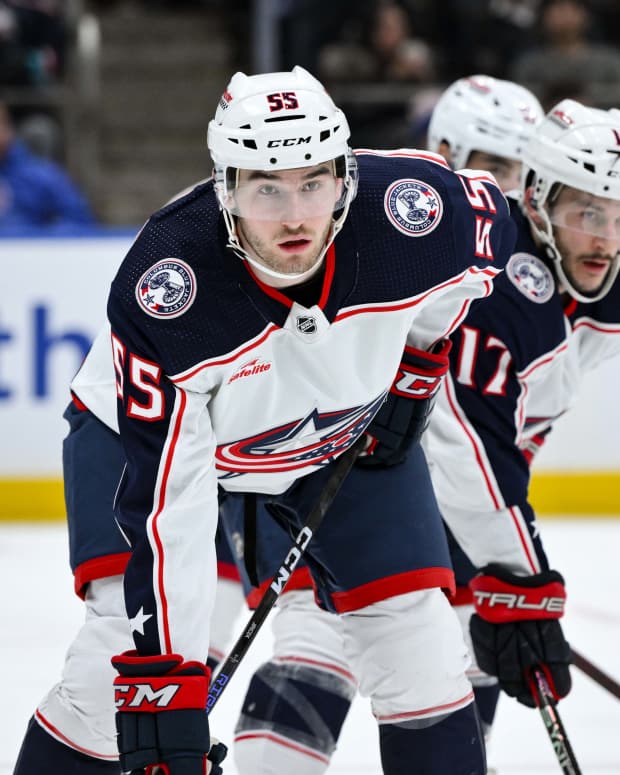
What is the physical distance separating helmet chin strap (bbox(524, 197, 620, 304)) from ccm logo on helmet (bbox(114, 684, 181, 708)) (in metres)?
1.01

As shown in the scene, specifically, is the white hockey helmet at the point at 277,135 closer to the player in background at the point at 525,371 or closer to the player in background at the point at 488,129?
the player in background at the point at 525,371

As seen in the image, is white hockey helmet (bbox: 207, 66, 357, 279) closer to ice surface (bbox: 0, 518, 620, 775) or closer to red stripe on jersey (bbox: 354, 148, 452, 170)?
red stripe on jersey (bbox: 354, 148, 452, 170)

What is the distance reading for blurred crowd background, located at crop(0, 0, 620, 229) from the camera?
19.9 feet

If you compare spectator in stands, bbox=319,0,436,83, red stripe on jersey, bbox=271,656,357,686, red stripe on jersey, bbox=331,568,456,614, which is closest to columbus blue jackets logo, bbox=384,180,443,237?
red stripe on jersey, bbox=331,568,456,614

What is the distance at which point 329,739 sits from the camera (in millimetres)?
2322

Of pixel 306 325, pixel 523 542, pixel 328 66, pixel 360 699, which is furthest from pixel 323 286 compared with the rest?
pixel 328 66

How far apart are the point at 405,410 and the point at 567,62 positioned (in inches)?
166

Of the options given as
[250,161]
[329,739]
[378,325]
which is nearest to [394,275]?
[378,325]

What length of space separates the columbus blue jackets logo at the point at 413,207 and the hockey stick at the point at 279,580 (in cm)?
38

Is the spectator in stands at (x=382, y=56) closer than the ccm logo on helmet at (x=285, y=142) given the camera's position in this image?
No

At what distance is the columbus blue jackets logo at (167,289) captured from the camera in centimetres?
184

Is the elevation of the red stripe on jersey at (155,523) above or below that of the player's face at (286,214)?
below

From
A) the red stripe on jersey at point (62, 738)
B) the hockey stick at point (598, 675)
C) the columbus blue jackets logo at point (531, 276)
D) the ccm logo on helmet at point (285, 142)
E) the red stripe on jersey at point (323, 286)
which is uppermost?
the ccm logo on helmet at point (285, 142)

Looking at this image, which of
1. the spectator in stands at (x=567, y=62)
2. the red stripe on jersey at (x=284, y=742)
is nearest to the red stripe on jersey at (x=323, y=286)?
the red stripe on jersey at (x=284, y=742)
